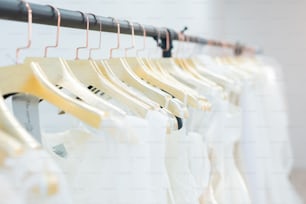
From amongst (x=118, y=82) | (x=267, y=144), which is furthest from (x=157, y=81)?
(x=267, y=144)

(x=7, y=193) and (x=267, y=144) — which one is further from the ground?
(x=7, y=193)

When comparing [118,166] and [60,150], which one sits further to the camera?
[60,150]

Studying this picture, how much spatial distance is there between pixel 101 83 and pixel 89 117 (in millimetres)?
142

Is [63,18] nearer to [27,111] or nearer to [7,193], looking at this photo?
[27,111]

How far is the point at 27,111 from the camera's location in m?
0.54

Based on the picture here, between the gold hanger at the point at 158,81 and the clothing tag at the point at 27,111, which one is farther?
the gold hanger at the point at 158,81

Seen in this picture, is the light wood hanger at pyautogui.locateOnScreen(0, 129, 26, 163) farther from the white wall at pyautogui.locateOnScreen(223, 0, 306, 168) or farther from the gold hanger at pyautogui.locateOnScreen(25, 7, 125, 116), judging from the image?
the white wall at pyautogui.locateOnScreen(223, 0, 306, 168)

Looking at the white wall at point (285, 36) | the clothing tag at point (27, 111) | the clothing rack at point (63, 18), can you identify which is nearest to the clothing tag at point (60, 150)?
the clothing tag at point (27, 111)

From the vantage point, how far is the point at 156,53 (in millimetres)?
1370

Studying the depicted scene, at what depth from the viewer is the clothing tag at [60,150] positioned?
0.62 m

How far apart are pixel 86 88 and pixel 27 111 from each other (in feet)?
0.32

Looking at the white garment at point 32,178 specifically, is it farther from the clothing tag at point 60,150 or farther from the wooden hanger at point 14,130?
the clothing tag at point 60,150

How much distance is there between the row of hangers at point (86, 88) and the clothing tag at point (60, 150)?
10cm

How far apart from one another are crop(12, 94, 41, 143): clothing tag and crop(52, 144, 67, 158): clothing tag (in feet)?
0.24
